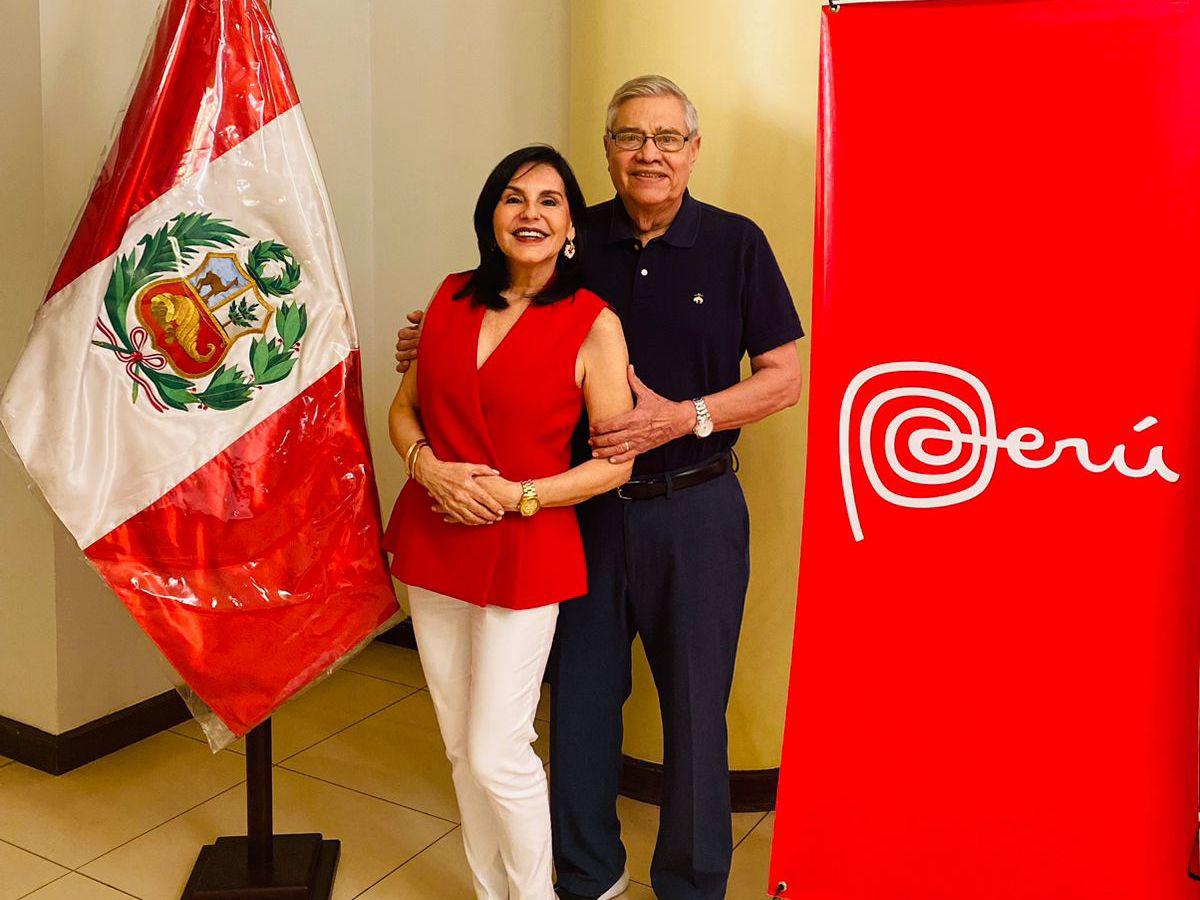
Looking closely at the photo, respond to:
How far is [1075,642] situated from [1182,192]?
75 cm

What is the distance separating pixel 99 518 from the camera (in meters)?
2.14

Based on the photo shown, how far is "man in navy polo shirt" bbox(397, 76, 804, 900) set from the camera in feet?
7.30

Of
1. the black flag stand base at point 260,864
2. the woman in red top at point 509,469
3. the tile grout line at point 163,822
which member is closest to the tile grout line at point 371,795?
the tile grout line at point 163,822

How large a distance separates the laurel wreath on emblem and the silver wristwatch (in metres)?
0.79

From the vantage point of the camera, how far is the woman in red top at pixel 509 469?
2.09 meters

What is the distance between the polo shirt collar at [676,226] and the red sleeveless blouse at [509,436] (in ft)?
0.66

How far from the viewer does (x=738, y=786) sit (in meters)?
2.89

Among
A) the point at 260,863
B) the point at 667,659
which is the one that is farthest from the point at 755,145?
the point at 260,863

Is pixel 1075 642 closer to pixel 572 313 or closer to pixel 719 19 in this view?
pixel 572 313

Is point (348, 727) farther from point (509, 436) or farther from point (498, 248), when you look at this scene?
point (498, 248)

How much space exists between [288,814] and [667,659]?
1155 mm

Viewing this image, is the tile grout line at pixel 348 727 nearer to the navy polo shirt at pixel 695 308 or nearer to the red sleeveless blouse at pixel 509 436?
the red sleeveless blouse at pixel 509 436

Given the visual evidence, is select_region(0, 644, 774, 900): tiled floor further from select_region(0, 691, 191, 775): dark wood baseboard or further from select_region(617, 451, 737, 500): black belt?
select_region(617, 451, 737, 500): black belt

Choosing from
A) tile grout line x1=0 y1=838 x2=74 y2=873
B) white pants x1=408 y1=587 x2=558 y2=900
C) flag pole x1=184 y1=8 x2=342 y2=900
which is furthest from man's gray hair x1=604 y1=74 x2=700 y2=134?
tile grout line x1=0 y1=838 x2=74 y2=873
